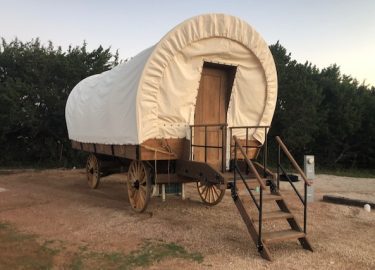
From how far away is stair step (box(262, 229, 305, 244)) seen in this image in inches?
215

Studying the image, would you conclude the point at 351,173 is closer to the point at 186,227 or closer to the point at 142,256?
the point at 186,227

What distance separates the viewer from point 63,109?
17906mm

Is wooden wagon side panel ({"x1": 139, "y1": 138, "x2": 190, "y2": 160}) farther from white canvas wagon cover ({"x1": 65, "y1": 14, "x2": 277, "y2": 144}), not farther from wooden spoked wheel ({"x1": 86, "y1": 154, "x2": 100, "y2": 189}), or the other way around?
wooden spoked wheel ({"x1": 86, "y1": 154, "x2": 100, "y2": 189})

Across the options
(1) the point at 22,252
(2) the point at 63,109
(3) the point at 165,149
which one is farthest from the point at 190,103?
→ (2) the point at 63,109

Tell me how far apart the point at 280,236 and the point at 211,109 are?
3357 mm

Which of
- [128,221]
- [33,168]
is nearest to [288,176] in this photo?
[128,221]

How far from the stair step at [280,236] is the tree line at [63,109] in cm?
1439

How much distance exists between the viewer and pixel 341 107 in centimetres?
2222

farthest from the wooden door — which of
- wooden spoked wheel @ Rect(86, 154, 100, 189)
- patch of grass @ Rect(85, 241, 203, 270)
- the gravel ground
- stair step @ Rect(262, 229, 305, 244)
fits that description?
wooden spoked wheel @ Rect(86, 154, 100, 189)

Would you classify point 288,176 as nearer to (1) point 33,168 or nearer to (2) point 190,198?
(2) point 190,198

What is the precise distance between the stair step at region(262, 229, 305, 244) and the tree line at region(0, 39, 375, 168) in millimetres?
14393

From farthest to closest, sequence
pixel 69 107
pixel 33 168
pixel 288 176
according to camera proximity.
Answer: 1. pixel 33 168
2. pixel 69 107
3. pixel 288 176

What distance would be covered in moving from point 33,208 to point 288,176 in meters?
5.68

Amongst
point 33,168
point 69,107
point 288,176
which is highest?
point 69,107
